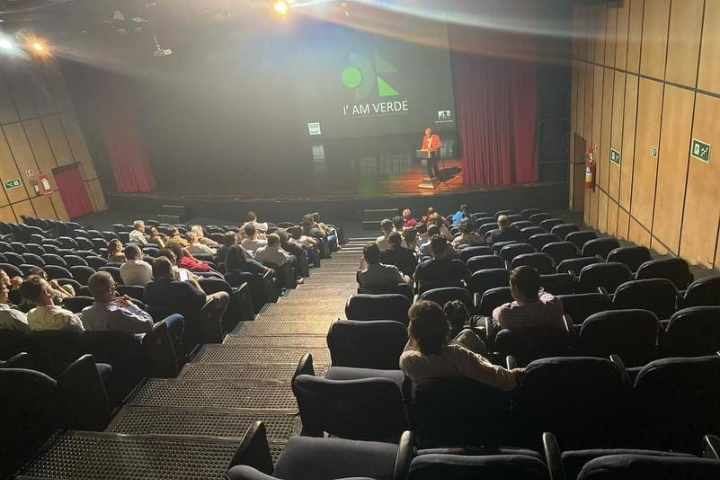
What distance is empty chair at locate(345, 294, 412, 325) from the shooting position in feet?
14.5

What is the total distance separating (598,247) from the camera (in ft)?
21.7

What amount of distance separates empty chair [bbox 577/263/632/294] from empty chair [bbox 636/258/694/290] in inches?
7.8

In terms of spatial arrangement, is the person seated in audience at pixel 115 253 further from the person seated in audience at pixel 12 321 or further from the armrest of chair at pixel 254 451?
the armrest of chair at pixel 254 451

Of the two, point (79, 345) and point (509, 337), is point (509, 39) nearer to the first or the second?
point (509, 337)

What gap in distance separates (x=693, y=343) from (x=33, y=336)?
4977 millimetres

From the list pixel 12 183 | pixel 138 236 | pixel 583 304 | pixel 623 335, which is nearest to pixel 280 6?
pixel 138 236

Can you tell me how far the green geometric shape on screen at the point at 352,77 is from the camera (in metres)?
15.5

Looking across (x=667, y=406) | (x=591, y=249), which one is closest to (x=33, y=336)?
(x=667, y=406)

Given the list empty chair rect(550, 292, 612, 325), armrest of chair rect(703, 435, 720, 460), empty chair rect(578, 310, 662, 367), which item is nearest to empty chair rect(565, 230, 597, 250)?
empty chair rect(550, 292, 612, 325)

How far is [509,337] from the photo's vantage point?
3.45 metres

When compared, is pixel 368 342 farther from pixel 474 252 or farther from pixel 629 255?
pixel 629 255

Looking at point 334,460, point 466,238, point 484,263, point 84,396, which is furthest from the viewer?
point 466,238

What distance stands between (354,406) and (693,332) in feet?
7.53

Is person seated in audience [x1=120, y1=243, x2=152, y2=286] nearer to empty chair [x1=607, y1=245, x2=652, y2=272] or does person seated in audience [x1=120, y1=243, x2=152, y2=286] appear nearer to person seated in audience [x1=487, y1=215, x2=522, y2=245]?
person seated in audience [x1=487, y1=215, x2=522, y2=245]
